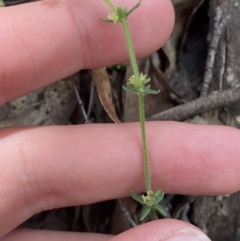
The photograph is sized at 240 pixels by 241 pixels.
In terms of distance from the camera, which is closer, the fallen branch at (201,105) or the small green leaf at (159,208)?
the small green leaf at (159,208)

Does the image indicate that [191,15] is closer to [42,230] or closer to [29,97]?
[29,97]

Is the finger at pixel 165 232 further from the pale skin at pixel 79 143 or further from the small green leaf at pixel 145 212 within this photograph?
the pale skin at pixel 79 143

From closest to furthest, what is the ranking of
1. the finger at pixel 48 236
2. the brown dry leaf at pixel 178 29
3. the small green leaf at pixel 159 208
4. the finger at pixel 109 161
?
the small green leaf at pixel 159 208 → the finger at pixel 109 161 → the finger at pixel 48 236 → the brown dry leaf at pixel 178 29

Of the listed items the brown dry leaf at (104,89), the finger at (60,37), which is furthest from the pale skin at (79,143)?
the brown dry leaf at (104,89)

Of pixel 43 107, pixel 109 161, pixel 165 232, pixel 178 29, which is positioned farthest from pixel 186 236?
pixel 178 29

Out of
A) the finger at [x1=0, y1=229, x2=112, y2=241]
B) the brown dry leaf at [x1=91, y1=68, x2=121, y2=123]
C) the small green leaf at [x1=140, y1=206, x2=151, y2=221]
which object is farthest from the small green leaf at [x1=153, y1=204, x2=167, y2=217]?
the brown dry leaf at [x1=91, y1=68, x2=121, y2=123]

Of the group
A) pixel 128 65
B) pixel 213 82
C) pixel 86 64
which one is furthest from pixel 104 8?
pixel 213 82

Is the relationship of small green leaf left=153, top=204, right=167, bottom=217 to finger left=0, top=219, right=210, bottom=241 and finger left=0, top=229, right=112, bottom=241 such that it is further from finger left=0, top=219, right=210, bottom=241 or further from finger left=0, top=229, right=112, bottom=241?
finger left=0, top=229, right=112, bottom=241
